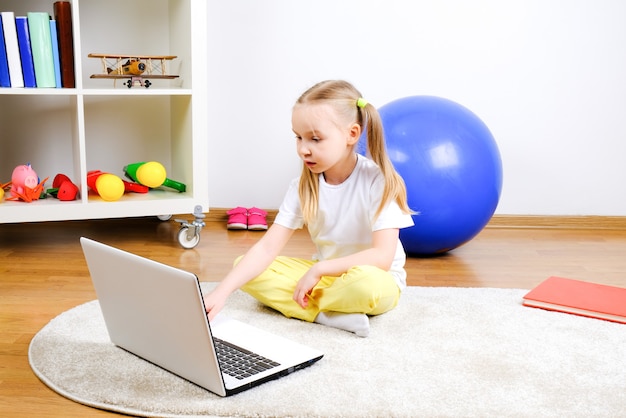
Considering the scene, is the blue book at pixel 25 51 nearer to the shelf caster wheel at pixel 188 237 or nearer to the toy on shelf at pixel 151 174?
the toy on shelf at pixel 151 174

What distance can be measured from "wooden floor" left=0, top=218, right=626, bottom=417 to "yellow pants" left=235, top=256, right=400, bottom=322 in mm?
322

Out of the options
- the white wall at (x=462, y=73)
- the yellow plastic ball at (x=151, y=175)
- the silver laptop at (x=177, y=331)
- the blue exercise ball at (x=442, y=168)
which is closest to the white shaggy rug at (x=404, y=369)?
the silver laptop at (x=177, y=331)

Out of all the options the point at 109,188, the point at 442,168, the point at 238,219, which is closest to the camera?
the point at 442,168

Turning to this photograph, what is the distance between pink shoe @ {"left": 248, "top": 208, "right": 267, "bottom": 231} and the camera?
262 cm

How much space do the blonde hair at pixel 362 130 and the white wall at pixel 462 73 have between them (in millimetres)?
1034

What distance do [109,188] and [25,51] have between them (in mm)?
450

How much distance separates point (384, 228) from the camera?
5.42 feet

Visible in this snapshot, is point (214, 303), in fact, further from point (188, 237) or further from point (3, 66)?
point (3, 66)

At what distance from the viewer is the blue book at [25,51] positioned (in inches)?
87.2

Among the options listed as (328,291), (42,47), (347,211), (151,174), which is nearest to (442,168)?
(347,211)

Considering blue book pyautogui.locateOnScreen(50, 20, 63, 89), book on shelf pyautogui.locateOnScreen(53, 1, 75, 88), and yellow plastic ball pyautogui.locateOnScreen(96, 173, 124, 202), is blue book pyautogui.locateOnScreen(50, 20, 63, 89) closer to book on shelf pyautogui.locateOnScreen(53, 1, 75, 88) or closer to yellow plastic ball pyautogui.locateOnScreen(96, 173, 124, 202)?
book on shelf pyautogui.locateOnScreen(53, 1, 75, 88)

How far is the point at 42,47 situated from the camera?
7.35 feet

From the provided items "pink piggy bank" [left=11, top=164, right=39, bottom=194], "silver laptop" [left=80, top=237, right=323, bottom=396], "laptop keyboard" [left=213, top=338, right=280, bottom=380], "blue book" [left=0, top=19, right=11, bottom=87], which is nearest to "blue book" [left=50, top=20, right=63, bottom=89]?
"blue book" [left=0, top=19, right=11, bottom=87]

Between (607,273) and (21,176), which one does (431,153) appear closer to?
(607,273)
